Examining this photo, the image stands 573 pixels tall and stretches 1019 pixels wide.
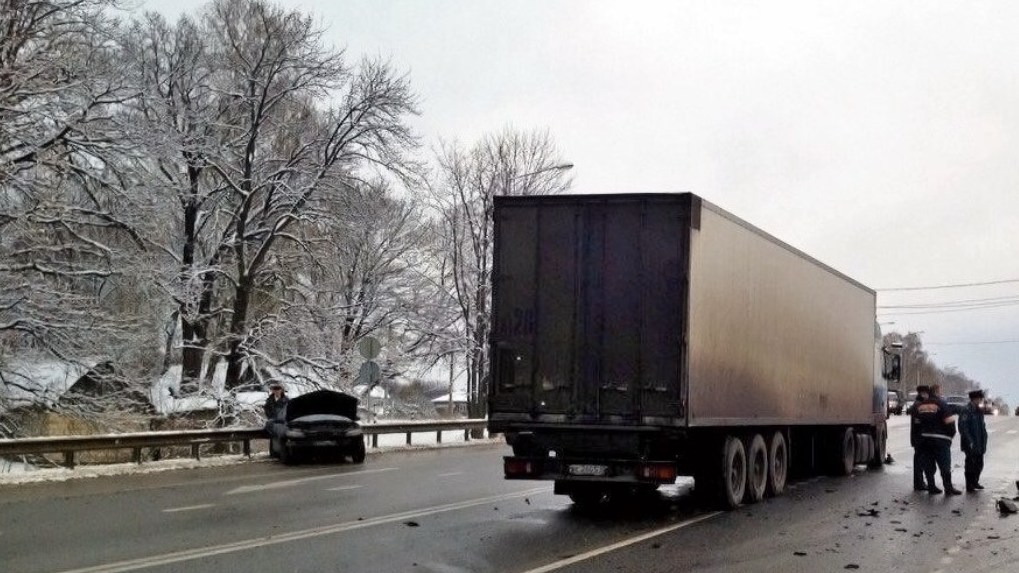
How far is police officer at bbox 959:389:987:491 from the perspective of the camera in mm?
16734

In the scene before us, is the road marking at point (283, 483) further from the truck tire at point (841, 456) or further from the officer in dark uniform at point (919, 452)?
the officer in dark uniform at point (919, 452)

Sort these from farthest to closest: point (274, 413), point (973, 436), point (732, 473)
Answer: point (274, 413)
point (973, 436)
point (732, 473)

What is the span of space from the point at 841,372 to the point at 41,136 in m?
16.7

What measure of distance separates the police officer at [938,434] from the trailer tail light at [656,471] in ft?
21.2

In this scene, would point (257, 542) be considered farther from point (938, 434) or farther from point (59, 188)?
point (59, 188)

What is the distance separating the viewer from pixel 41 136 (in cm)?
2162

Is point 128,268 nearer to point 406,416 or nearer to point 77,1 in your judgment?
point 77,1

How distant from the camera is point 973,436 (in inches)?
657

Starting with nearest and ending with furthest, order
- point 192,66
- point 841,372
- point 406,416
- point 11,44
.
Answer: point 841,372, point 11,44, point 192,66, point 406,416

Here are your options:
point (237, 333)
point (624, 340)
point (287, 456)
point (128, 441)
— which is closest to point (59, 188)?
point (128, 441)

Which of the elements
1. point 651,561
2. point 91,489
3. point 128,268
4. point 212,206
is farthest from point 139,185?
point 651,561

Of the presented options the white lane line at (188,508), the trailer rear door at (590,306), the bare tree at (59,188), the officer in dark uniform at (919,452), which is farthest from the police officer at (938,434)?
the bare tree at (59,188)

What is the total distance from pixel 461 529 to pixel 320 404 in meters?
11.2

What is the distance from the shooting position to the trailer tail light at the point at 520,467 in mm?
12305
